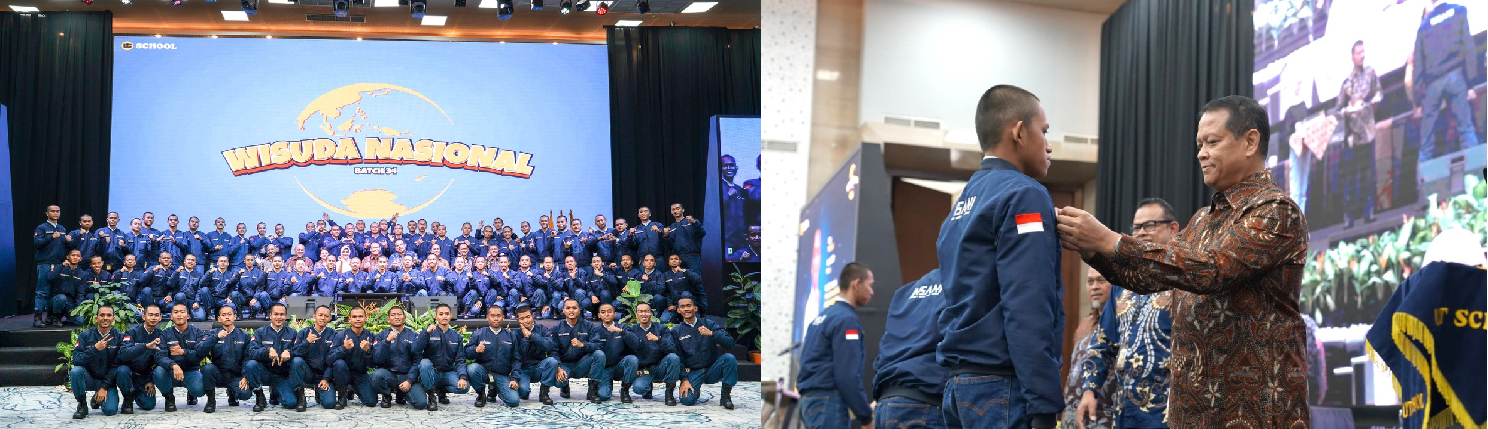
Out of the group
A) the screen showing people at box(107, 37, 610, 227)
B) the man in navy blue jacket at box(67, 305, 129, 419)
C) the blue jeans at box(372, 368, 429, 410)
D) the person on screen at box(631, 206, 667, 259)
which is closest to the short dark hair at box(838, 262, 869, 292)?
the blue jeans at box(372, 368, 429, 410)

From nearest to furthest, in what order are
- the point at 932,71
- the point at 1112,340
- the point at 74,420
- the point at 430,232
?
the point at 1112,340, the point at 932,71, the point at 74,420, the point at 430,232

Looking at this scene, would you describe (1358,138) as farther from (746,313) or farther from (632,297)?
(632,297)

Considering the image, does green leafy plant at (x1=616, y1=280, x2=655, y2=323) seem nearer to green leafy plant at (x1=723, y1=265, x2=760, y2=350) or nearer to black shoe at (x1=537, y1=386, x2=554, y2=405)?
green leafy plant at (x1=723, y1=265, x2=760, y2=350)

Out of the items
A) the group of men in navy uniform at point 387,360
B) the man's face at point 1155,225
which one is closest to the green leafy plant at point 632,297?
the group of men in navy uniform at point 387,360

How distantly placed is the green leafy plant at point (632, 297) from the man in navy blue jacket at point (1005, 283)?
712 cm

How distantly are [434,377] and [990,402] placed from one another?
625cm

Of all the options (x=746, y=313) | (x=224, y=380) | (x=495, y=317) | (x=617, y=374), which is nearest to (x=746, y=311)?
(x=746, y=313)

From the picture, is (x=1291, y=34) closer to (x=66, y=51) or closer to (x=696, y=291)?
(x=696, y=291)

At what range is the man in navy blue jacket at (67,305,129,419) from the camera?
698 centimetres

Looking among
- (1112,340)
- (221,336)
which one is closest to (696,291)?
(221,336)

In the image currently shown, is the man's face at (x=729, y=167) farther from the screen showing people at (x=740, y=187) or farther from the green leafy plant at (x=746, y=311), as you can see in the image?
the green leafy plant at (x=746, y=311)

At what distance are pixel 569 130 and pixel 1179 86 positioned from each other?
764 centimetres

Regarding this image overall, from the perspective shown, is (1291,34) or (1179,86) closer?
(1291,34)

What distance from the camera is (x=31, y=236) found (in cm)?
1164
